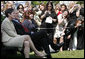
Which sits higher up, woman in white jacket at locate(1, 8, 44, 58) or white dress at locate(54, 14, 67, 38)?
woman in white jacket at locate(1, 8, 44, 58)

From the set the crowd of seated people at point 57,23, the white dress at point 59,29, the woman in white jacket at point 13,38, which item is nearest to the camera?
the woman in white jacket at point 13,38

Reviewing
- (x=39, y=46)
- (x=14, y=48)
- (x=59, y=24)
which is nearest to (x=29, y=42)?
(x=14, y=48)

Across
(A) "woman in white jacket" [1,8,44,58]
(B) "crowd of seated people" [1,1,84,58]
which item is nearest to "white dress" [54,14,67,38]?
(B) "crowd of seated people" [1,1,84,58]

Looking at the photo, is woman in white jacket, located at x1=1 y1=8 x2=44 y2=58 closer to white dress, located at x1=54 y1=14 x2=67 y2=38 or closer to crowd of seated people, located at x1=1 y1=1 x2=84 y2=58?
crowd of seated people, located at x1=1 y1=1 x2=84 y2=58

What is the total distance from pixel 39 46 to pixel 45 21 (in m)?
1.70

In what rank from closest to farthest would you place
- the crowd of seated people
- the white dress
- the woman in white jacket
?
1. the woman in white jacket
2. the crowd of seated people
3. the white dress

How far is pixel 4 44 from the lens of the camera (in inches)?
293

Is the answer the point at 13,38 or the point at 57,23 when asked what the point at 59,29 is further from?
the point at 13,38

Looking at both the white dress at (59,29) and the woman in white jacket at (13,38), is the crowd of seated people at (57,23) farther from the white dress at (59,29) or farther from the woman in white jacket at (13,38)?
the woman in white jacket at (13,38)

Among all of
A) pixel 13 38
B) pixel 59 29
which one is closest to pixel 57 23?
pixel 59 29

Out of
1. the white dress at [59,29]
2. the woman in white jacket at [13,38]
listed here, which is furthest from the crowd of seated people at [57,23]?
the woman in white jacket at [13,38]

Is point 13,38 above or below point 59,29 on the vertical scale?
above

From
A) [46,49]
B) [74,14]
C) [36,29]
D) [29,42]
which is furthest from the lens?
[74,14]

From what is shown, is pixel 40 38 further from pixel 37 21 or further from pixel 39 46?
pixel 37 21
